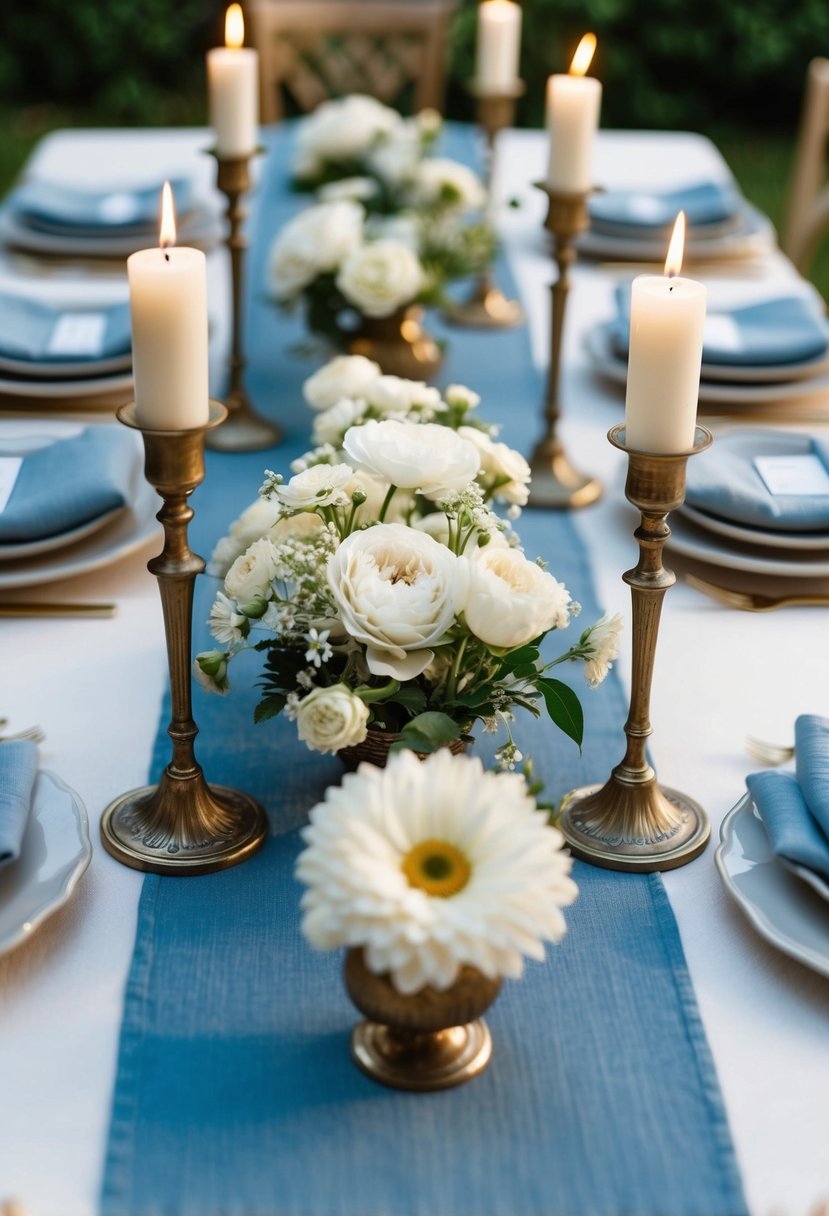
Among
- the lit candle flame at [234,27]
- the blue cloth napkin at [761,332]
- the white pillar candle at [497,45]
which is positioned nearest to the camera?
the lit candle flame at [234,27]

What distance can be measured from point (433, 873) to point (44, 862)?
31 centimetres

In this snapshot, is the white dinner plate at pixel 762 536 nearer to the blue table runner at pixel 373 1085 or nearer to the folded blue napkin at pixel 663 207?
the blue table runner at pixel 373 1085

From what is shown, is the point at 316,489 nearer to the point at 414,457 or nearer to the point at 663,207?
the point at 414,457

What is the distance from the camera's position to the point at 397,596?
0.96m

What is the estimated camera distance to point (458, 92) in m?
5.80

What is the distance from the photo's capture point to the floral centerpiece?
37.4 inches

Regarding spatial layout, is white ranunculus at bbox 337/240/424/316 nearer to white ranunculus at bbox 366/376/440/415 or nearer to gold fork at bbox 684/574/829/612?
white ranunculus at bbox 366/376/440/415

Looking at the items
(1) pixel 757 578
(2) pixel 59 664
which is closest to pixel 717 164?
(1) pixel 757 578

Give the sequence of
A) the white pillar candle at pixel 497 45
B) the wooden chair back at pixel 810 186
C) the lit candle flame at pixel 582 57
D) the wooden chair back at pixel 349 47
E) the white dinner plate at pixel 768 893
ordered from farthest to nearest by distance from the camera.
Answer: the wooden chair back at pixel 349 47, the wooden chair back at pixel 810 186, the white pillar candle at pixel 497 45, the lit candle flame at pixel 582 57, the white dinner plate at pixel 768 893

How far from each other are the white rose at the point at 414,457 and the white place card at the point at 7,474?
46cm

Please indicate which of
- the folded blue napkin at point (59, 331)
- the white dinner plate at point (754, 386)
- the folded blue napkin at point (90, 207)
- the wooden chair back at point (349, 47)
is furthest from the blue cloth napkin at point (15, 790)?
the wooden chair back at point (349, 47)

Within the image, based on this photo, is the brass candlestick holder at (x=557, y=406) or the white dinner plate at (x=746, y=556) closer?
the white dinner plate at (x=746, y=556)

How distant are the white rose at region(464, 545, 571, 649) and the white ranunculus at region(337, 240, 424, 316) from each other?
82 centimetres

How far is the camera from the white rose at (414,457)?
1.04 metres
